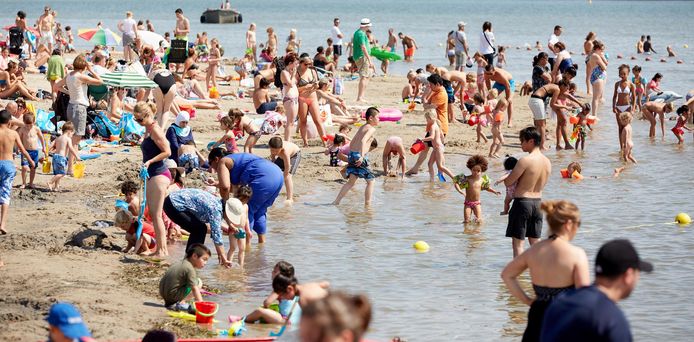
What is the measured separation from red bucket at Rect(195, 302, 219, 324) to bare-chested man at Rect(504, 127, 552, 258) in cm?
300

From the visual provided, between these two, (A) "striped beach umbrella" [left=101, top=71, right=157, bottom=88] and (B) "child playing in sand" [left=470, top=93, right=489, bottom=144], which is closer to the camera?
(A) "striped beach umbrella" [left=101, top=71, right=157, bottom=88]

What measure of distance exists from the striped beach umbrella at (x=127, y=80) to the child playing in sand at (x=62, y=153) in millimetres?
2316

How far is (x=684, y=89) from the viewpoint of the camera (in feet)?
109

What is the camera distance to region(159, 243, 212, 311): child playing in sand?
980 centimetres

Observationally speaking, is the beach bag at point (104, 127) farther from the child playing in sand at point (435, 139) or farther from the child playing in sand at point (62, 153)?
the child playing in sand at point (435, 139)

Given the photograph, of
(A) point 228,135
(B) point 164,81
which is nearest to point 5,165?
(A) point 228,135

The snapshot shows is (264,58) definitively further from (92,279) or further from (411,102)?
(92,279)

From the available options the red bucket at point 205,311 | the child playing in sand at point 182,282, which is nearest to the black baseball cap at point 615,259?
the red bucket at point 205,311

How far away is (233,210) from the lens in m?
11.4

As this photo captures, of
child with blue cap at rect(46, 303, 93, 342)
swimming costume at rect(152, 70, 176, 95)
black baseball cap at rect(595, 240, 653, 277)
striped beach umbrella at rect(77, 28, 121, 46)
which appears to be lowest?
striped beach umbrella at rect(77, 28, 121, 46)

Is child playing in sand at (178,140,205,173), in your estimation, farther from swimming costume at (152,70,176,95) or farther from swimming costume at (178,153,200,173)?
swimming costume at (152,70,176,95)

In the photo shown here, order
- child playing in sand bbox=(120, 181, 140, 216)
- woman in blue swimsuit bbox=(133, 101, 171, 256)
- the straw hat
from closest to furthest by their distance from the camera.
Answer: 1. the straw hat
2. woman in blue swimsuit bbox=(133, 101, 171, 256)
3. child playing in sand bbox=(120, 181, 140, 216)

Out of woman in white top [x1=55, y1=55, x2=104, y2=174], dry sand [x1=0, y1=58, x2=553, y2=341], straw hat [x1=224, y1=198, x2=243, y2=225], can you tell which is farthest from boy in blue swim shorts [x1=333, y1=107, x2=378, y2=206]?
woman in white top [x1=55, y1=55, x2=104, y2=174]

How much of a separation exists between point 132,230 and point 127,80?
6245 mm
